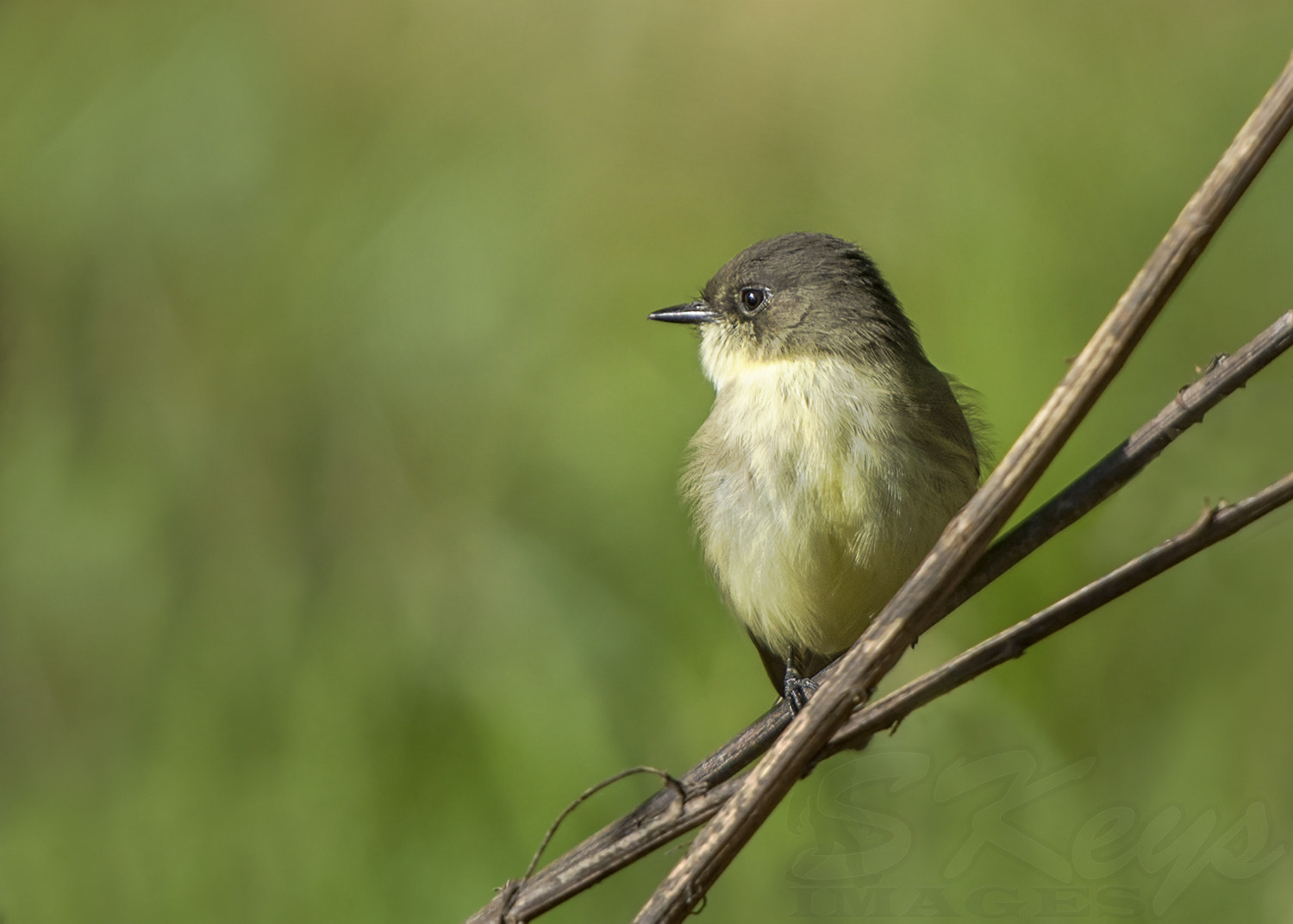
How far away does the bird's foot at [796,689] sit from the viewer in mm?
3090

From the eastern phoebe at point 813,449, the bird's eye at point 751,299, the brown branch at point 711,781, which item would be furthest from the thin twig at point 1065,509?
the bird's eye at point 751,299

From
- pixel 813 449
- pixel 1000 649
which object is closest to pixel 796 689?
pixel 813 449

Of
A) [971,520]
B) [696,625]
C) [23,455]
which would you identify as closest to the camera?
[971,520]

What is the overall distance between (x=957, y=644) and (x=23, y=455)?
273 centimetres

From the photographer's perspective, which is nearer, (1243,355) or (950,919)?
(1243,355)

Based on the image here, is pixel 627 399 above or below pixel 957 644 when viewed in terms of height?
above

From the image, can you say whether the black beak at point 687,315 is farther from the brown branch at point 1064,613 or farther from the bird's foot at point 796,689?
the brown branch at point 1064,613

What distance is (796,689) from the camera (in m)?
3.17

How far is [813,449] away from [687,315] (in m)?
0.64

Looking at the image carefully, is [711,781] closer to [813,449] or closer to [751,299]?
[813,449]

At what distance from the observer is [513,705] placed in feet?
10.5

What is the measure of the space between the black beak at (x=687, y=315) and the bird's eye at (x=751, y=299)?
0.24 feet

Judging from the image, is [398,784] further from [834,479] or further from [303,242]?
[303,242]

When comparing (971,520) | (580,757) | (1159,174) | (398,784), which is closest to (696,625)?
(580,757)
